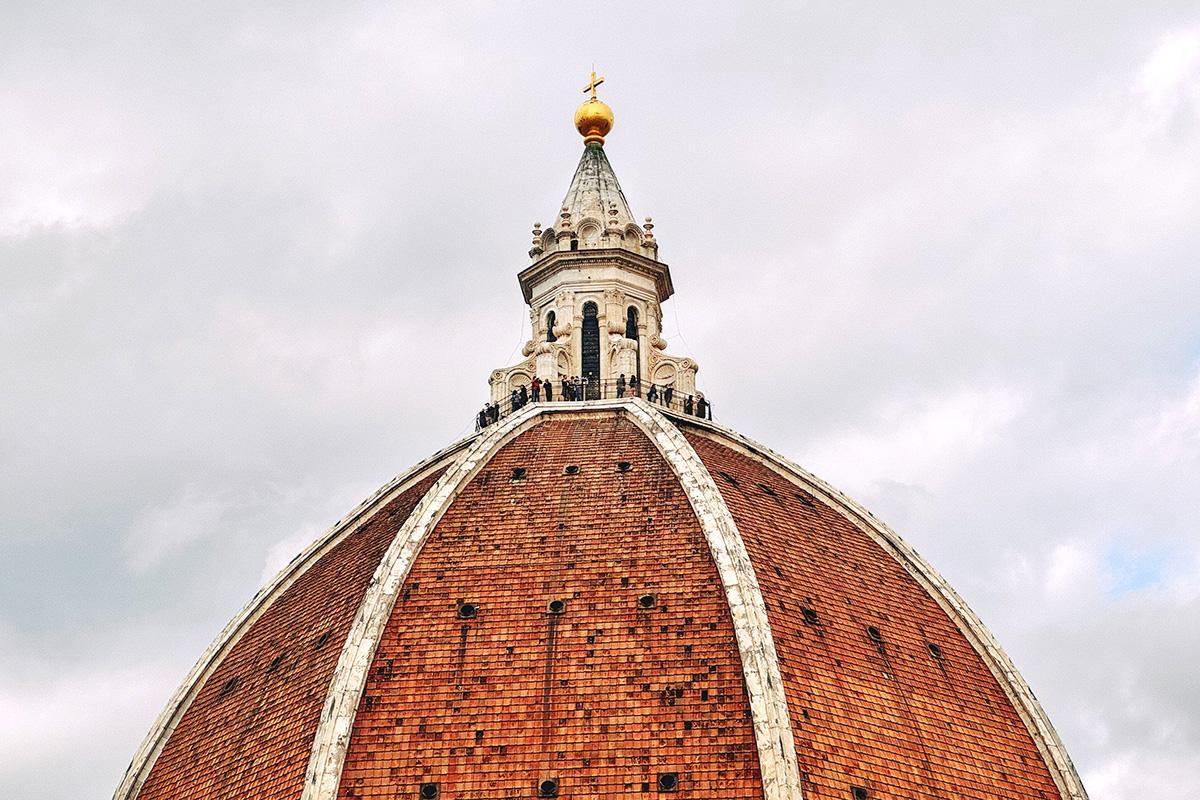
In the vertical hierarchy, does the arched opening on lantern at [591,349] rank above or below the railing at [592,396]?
above

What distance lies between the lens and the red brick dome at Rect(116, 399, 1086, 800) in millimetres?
30125

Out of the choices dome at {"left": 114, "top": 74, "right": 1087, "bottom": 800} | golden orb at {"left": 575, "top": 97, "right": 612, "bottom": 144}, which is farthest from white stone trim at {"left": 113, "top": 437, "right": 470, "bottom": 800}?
golden orb at {"left": 575, "top": 97, "right": 612, "bottom": 144}

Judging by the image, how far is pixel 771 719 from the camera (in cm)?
2994

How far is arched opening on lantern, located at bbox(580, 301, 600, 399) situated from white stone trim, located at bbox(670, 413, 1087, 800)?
8.68 feet

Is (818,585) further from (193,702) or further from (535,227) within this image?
(535,227)

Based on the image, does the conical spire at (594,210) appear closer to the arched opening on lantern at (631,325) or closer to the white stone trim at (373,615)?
the arched opening on lantern at (631,325)

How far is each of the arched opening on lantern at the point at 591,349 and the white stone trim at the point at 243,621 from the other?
11.9 feet

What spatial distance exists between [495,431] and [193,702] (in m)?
7.09

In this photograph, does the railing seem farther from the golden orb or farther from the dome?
the golden orb

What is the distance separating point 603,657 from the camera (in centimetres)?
3134

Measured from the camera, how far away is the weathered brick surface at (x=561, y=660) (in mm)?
29938

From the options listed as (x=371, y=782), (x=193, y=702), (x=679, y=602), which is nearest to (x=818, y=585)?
(x=679, y=602)

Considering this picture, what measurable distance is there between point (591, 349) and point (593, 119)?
5.81 m

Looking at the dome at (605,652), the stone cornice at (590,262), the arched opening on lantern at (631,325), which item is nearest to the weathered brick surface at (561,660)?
the dome at (605,652)
